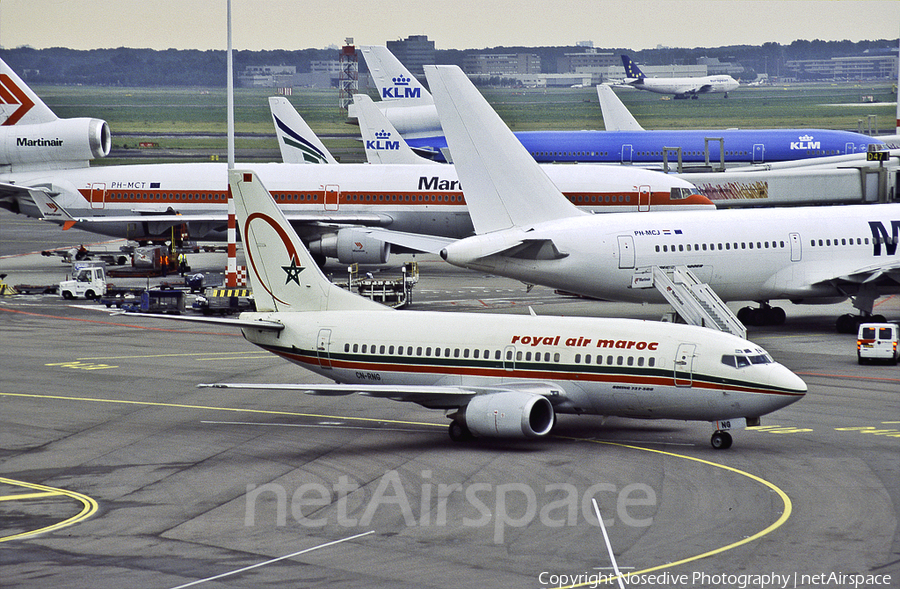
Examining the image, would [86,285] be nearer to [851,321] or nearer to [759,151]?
[851,321]

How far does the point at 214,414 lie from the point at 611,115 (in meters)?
97.0

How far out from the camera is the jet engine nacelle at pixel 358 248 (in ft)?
228

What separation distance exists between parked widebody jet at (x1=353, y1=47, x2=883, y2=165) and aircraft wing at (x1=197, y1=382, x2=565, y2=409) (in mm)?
76505

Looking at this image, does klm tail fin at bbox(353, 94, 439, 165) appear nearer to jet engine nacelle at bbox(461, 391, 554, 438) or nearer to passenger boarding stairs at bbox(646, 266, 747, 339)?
passenger boarding stairs at bbox(646, 266, 747, 339)

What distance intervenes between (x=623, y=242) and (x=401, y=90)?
6567cm

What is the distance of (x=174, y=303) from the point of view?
6059 centimetres

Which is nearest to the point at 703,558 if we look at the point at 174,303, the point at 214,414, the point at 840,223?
the point at 214,414

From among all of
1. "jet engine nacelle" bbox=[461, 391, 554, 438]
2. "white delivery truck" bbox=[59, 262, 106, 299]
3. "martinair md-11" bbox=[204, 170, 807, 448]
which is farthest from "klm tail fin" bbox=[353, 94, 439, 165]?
"jet engine nacelle" bbox=[461, 391, 554, 438]

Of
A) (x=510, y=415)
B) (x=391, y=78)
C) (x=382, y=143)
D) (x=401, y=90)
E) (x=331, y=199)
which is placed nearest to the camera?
(x=510, y=415)

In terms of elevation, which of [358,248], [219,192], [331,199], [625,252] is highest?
[219,192]

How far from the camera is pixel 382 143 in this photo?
292 feet

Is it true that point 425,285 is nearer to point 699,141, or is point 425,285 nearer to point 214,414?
point 214,414

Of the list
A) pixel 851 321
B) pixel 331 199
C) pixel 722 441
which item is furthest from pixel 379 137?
pixel 722 441

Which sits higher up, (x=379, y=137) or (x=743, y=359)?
(x=379, y=137)
